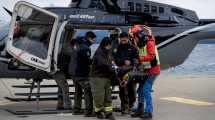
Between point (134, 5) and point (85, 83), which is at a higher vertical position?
point (134, 5)

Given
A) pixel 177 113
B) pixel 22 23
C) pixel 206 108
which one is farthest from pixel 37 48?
pixel 206 108

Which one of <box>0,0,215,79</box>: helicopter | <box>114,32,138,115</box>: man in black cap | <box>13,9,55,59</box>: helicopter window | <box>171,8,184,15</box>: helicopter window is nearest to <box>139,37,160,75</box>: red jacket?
<box>114,32,138,115</box>: man in black cap

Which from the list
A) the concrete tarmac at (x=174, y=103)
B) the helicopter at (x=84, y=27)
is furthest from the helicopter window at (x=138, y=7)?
the concrete tarmac at (x=174, y=103)

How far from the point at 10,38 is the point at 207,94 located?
246 inches

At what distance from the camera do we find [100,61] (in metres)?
10.4

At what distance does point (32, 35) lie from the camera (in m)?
11.2

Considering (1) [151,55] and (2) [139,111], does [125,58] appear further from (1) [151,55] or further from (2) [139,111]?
(2) [139,111]

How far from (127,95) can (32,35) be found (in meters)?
2.22

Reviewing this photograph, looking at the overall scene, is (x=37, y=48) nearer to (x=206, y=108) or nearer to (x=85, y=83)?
(x=85, y=83)

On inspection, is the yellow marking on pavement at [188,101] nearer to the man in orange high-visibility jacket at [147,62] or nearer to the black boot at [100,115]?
the man in orange high-visibility jacket at [147,62]

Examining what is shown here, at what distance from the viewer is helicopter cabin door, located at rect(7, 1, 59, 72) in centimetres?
1085

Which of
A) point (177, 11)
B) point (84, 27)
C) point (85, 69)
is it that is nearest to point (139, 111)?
point (85, 69)

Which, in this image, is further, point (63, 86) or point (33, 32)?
point (63, 86)

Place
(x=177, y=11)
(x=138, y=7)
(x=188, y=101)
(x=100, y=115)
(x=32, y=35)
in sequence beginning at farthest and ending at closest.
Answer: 1. (x=177, y=11)
2. (x=138, y=7)
3. (x=188, y=101)
4. (x=32, y=35)
5. (x=100, y=115)
